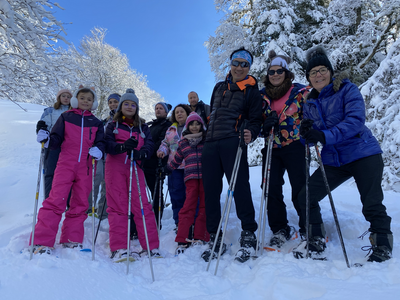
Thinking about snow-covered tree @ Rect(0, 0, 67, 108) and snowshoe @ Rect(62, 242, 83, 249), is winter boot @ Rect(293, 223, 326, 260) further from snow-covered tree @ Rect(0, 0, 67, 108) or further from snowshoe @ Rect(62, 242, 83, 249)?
snow-covered tree @ Rect(0, 0, 67, 108)

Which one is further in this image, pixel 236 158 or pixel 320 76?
pixel 236 158

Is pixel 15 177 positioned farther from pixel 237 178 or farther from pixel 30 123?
pixel 30 123

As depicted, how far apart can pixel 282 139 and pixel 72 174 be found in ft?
8.87

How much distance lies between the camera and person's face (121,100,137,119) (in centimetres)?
355

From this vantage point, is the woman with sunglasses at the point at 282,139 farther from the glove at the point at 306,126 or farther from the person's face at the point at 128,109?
the person's face at the point at 128,109

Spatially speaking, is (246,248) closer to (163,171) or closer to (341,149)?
(341,149)

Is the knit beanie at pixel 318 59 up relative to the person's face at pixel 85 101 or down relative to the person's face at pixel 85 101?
up

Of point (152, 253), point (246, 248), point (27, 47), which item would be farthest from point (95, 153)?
point (27, 47)

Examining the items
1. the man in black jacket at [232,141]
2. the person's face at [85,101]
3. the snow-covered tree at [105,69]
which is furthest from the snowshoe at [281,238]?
the snow-covered tree at [105,69]

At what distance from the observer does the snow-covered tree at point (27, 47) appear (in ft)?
16.2

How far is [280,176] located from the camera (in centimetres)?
311

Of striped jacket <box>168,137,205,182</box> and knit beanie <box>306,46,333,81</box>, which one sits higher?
knit beanie <box>306,46,333,81</box>

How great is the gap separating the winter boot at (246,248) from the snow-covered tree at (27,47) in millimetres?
5724


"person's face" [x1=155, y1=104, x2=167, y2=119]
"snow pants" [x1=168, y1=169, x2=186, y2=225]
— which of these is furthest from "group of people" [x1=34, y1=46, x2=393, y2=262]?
"person's face" [x1=155, y1=104, x2=167, y2=119]
